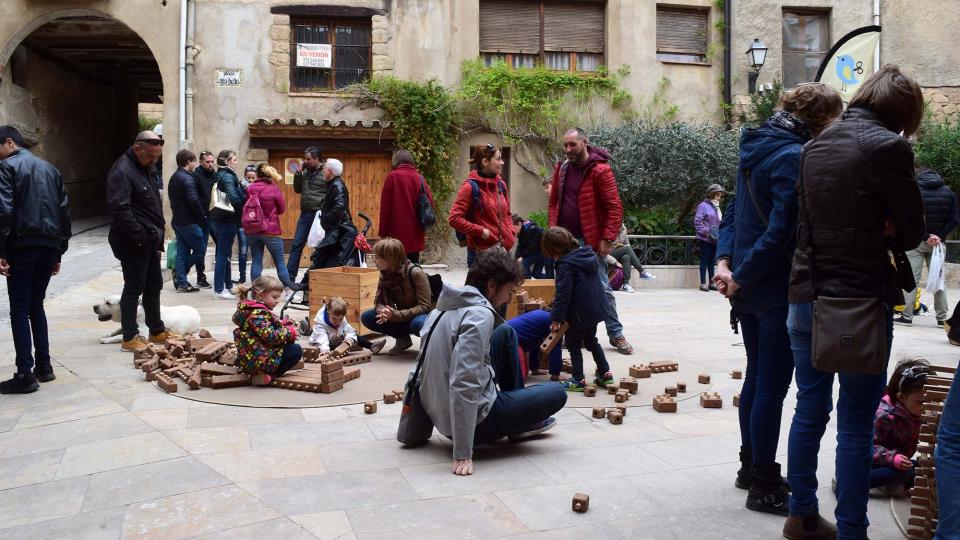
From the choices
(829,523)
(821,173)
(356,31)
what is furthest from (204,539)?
(356,31)

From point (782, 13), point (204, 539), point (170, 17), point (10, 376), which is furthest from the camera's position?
point (782, 13)

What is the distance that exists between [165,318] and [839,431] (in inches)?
258

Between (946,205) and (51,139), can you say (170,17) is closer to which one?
(51,139)

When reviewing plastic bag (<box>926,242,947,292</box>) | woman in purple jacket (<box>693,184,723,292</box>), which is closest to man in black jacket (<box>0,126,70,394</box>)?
plastic bag (<box>926,242,947,292</box>)

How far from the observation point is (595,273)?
19.9ft

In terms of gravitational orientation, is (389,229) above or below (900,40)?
below

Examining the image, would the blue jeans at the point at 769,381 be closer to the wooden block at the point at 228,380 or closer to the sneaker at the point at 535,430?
the sneaker at the point at 535,430

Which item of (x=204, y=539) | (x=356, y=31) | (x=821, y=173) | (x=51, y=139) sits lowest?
(x=204, y=539)

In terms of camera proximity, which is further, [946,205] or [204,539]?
[946,205]

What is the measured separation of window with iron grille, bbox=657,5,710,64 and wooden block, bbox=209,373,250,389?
44.3ft

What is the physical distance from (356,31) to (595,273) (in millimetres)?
11569

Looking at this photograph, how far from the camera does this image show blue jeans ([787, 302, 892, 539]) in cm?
320

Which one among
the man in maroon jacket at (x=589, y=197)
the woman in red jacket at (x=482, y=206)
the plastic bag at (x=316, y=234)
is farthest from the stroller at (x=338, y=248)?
the man in maroon jacket at (x=589, y=197)

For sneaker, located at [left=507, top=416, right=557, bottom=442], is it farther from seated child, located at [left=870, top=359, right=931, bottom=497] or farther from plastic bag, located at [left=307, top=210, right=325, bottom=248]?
plastic bag, located at [left=307, top=210, right=325, bottom=248]
